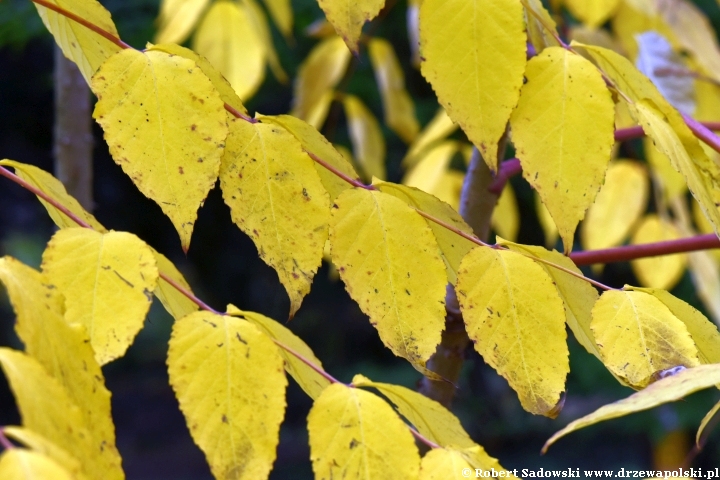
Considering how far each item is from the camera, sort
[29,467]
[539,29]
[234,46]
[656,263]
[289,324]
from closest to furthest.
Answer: [29,467] → [539,29] → [234,46] → [656,263] → [289,324]

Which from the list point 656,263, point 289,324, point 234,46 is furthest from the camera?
point 289,324

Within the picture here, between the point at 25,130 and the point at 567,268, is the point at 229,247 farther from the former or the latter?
the point at 567,268

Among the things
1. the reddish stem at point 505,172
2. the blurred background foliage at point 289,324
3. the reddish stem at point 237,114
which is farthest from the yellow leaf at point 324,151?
the blurred background foliage at point 289,324

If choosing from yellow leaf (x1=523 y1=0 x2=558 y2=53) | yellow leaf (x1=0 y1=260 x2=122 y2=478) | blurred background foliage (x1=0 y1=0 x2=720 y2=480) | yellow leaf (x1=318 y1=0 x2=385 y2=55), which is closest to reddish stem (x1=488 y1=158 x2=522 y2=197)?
yellow leaf (x1=523 y1=0 x2=558 y2=53)

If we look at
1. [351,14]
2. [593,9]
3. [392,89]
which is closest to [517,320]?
[351,14]

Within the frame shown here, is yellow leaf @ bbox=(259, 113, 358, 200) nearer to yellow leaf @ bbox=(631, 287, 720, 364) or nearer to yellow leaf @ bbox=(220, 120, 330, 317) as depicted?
yellow leaf @ bbox=(220, 120, 330, 317)

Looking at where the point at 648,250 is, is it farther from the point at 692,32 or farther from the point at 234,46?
the point at 234,46
